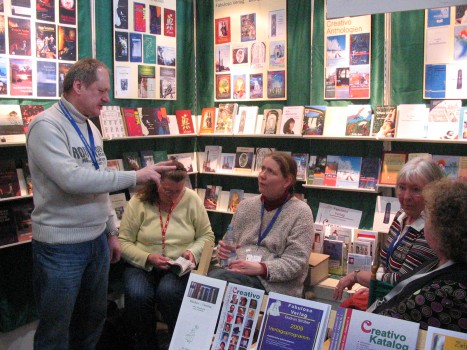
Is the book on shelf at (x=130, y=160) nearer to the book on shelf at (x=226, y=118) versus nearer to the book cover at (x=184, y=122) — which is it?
the book cover at (x=184, y=122)

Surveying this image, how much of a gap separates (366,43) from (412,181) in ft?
6.76

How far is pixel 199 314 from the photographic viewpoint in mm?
1659

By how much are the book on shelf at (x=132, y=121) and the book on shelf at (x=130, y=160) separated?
0.22 m

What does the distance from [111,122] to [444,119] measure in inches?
106

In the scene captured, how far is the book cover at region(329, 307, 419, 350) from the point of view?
1338 mm

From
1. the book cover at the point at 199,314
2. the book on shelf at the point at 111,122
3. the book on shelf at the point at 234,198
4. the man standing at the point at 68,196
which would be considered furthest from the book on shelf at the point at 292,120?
the book cover at the point at 199,314

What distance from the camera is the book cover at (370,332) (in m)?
1.34

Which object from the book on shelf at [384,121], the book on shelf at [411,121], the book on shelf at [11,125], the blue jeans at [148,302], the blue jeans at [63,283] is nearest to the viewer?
the blue jeans at [63,283]

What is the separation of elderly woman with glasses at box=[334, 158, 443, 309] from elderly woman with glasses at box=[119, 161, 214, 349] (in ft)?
3.90

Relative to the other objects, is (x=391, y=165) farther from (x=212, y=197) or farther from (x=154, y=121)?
(x=154, y=121)

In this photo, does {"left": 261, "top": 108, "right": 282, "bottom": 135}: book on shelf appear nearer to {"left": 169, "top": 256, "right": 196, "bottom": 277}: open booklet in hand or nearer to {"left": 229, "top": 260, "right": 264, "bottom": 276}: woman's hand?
{"left": 169, "top": 256, "right": 196, "bottom": 277}: open booklet in hand

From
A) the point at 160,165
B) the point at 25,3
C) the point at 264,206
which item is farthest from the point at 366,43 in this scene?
the point at 25,3

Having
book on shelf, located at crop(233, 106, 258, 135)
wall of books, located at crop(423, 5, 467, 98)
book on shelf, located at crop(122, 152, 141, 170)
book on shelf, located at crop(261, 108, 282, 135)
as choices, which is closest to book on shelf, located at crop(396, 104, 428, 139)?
wall of books, located at crop(423, 5, 467, 98)

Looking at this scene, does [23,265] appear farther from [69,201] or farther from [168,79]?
→ [168,79]
